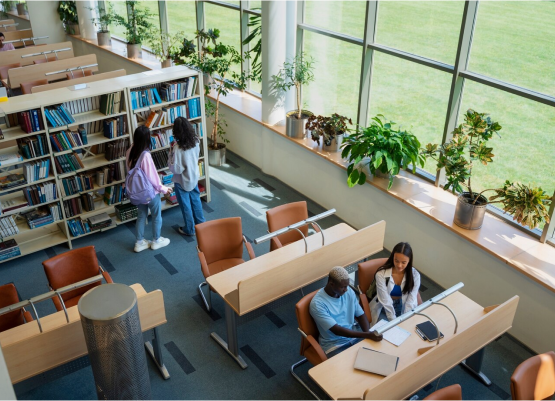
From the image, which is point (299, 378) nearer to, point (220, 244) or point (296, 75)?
point (220, 244)

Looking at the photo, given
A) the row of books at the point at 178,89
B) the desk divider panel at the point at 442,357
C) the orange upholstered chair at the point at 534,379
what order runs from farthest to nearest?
the row of books at the point at 178,89, the orange upholstered chair at the point at 534,379, the desk divider panel at the point at 442,357

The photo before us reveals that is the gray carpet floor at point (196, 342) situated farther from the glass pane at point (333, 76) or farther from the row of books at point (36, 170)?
the glass pane at point (333, 76)

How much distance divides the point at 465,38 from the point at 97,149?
4.47 m

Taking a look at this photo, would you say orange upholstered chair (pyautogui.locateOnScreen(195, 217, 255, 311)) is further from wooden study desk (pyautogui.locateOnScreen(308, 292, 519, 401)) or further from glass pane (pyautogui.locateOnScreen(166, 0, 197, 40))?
glass pane (pyautogui.locateOnScreen(166, 0, 197, 40))

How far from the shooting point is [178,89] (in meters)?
6.75

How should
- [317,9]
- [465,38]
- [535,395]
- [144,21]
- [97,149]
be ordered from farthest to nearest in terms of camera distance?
1. [144,21]
2. [317,9]
3. [97,149]
4. [465,38]
5. [535,395]

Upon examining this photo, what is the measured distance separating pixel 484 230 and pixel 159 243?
3.73m

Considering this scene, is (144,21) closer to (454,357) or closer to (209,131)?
(209,131)

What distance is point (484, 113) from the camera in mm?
5195

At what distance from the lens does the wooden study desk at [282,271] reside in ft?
14.9

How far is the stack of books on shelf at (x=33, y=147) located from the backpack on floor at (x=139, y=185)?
0.97 metres

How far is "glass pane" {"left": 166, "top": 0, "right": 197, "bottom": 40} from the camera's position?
9919mm

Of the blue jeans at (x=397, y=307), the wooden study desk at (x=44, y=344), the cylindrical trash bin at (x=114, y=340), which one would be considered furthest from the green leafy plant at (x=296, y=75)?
the cylindrical trash bin at (x=114, y=340)

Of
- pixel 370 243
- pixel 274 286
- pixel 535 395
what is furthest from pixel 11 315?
pixel 535 395
